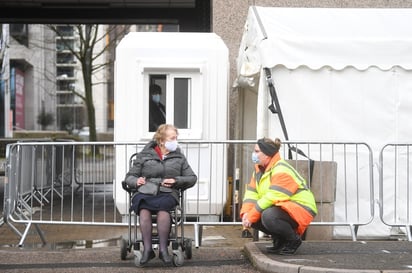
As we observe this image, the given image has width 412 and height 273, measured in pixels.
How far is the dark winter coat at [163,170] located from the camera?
273 inches

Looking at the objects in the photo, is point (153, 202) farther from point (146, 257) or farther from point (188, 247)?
point (188, 247)

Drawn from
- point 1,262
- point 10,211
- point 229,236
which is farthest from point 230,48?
point 1,262

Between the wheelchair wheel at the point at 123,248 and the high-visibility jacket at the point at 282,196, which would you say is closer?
the high-visibility jacket at the point at 282,196

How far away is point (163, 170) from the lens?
23.0 feet

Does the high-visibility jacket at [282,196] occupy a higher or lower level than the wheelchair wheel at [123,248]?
higher

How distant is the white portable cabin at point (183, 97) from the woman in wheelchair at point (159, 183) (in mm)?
2428

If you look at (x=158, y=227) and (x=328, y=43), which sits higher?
(x=328, y=43)

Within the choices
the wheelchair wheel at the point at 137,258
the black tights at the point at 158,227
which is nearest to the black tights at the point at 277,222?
the black tights at the point at 158,227

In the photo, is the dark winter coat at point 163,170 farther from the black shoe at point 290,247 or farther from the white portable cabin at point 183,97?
the white portable cabin at point 183,97

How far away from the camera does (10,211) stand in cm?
827

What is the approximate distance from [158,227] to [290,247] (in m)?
1.41

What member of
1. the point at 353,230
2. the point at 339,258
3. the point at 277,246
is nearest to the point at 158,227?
the point at 277,246

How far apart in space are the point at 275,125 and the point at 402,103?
1685 millimetres

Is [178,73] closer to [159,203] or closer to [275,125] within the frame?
[275,125]
